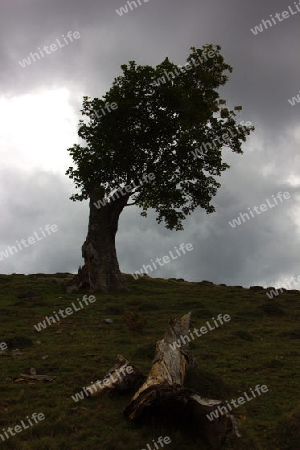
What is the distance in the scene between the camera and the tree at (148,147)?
3884cm

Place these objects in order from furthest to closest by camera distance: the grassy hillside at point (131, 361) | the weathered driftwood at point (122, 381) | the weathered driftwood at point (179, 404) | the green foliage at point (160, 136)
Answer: the green foliage at point (160, 136) < the weathered driftwood at point (122, 381) < the grassy hillside at point (131, 361) < the weathered driftwood at point (179, 404)

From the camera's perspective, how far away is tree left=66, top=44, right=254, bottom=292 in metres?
38.8

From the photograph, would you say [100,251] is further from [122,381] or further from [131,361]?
[122,381]

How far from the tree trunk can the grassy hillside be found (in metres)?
2.42

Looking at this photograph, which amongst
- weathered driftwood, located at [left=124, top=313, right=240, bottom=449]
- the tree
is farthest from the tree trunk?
weathered driftwood, located at [left=124, top=313, right=240, bottom=449]

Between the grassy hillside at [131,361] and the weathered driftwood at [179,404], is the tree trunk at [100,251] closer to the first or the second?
the grassy hillside at [131,361]

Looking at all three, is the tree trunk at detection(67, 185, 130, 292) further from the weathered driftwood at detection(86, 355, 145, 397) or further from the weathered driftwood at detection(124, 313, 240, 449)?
the weathered driftwood at detection(124, 313, 240, 449)

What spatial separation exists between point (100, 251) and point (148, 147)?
37.7ft

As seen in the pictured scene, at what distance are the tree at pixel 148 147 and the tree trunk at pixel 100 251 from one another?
0.10 metres

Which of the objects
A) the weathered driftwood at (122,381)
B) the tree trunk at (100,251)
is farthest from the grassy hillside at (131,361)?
the tree trunk at (100,251)

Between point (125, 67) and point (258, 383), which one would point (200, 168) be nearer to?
point (125, 67)

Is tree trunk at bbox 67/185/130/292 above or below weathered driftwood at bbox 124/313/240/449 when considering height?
above

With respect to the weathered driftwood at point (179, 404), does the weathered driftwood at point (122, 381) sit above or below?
above

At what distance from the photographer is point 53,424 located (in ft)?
38.9
